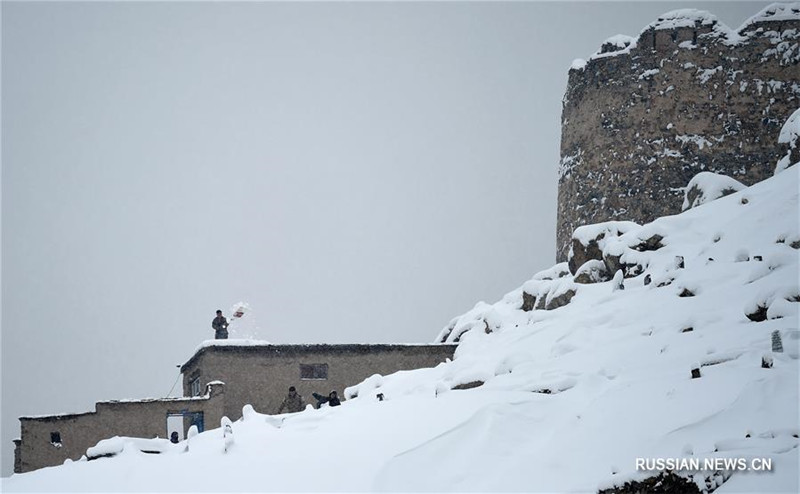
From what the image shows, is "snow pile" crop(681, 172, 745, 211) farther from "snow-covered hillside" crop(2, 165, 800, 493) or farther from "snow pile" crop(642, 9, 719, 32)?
"snow pile" crop(642, 9, 719, 32)

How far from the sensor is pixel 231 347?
34.2 meters

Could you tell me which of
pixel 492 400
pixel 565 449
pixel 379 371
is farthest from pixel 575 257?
Answer: pixel 565 449

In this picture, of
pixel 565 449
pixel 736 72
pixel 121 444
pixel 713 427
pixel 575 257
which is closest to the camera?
pixel 713 427

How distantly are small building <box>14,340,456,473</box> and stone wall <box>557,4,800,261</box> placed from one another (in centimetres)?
838

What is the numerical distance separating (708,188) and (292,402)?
45.1 ft

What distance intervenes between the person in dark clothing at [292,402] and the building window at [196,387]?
118 inches

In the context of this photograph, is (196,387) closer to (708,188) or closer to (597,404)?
(708,188)

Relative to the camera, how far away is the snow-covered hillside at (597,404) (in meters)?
16.1

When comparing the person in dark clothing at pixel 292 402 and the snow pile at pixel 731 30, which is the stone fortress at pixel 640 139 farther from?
the person in dark clothing at pixel 292 402

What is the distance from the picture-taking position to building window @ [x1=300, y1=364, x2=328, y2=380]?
3444 cm

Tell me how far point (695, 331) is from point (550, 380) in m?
2.84

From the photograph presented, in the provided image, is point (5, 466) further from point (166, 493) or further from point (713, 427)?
point (713, 427)

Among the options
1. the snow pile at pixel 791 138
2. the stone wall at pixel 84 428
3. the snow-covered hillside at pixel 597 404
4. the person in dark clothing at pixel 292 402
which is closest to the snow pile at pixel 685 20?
the snow pile at pixel 791 138

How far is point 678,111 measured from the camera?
37.4 meters
